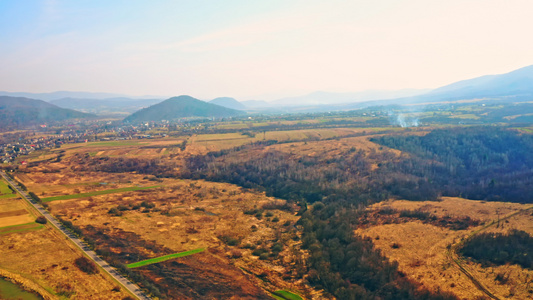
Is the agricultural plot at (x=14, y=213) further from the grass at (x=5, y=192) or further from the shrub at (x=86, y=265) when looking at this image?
the shrub at (x=86, y=265)

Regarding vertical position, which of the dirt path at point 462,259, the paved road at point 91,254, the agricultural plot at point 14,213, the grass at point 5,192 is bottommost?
the dirt path at point 462,259

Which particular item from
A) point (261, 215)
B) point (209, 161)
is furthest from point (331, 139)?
point (261, 215)

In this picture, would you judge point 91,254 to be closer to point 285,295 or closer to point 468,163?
point 285,295

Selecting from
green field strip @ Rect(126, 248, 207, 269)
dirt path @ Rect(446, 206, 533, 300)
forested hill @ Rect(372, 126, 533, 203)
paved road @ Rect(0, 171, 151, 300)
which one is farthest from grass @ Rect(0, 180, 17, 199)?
forested hill @ Rect(372, 126, 533, 203)

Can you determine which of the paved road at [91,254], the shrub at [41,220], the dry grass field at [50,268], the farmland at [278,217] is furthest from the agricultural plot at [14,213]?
the dry grass field at [50,268]

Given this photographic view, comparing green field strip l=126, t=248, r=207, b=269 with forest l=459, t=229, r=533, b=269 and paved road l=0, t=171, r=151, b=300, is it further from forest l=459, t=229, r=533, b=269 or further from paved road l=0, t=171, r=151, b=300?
forest l=459, t=229, r=533, b=269

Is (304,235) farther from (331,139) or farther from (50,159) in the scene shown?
(50,159)

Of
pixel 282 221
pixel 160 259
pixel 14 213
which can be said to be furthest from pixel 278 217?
pixel 14 213

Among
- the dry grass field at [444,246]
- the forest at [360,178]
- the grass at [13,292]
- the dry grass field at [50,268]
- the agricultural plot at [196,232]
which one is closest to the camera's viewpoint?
the grass at [13,292]
